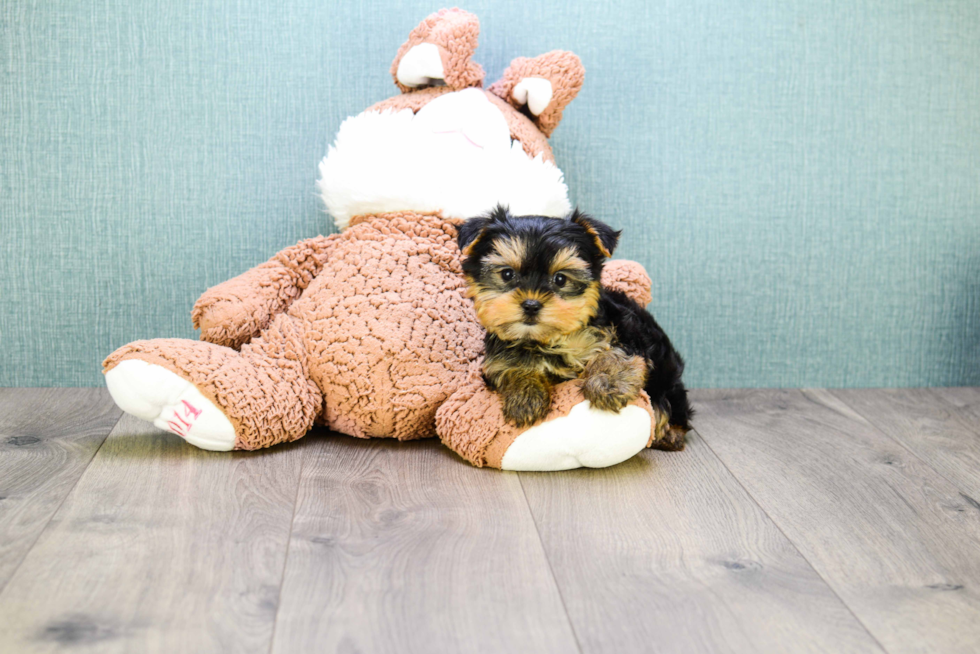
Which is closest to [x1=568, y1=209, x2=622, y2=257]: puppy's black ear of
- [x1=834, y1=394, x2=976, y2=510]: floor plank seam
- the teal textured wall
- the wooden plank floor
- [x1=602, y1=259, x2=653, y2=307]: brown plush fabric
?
[x1=602, y1=259, x2=653, y2=307]: brown plush fabric

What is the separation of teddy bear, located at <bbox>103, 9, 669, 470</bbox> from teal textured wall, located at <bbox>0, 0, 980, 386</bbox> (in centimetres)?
31

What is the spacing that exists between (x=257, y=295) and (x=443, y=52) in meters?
0.82

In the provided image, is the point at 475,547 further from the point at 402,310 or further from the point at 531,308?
the point at 402,310

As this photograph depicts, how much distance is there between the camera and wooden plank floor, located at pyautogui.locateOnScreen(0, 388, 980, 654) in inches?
52.1

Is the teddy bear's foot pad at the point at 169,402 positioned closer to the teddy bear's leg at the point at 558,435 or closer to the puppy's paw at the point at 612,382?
the teddy bear's leg at the point at 558,435

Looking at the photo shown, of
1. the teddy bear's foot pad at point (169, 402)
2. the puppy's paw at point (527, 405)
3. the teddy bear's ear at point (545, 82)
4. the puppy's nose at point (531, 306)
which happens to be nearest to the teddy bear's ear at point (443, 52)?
the teddy bear's ear at point (545, 82)

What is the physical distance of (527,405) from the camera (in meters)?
1.91

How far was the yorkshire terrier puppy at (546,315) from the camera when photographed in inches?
71.9

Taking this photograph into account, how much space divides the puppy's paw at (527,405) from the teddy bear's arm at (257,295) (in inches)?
29.3

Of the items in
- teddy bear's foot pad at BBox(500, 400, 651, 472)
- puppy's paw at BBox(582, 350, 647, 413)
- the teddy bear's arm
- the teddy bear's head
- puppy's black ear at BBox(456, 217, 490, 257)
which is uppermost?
the teddy bear's head

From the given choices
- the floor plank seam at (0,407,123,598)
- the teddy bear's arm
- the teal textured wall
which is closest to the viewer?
the floor plank seam at (0,407,123,598)

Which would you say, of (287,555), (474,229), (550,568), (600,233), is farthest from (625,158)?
(287,555)

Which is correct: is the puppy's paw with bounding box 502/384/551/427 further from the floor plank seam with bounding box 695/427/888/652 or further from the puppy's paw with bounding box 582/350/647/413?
the floor plank seam with bounding box 695/427/888/652

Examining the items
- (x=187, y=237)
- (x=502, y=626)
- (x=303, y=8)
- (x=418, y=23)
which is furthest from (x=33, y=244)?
(x=502, y=626)
